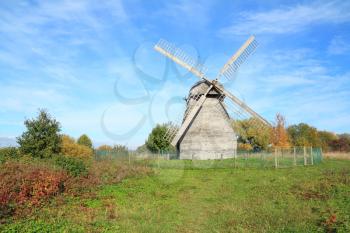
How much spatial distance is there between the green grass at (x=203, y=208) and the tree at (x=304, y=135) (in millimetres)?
66609

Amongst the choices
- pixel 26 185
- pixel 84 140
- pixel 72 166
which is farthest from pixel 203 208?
pixel 84 140

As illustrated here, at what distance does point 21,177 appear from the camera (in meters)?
16.6

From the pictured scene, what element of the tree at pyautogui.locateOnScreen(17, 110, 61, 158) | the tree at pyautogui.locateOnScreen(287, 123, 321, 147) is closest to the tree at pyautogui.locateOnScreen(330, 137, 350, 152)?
the tree at pyautogui.locateOnScreen(287, 123, 321, 147)

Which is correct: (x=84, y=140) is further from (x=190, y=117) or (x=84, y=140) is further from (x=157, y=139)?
(x=190, y=117)

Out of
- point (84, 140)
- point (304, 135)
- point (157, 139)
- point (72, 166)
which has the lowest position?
point (72, 166)

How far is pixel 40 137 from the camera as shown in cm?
3522

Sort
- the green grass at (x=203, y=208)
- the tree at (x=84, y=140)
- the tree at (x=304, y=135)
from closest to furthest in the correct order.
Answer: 1. the green grass at (x=203, y=208)
2. the tree at (x=304, y=135)
3. the tree at (x=84, y=140)

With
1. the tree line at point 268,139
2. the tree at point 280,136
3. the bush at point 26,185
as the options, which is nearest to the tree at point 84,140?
the tree line at point 268,139

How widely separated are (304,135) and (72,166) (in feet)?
282

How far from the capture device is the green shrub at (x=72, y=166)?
70.9ft

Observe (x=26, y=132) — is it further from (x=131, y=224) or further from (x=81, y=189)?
(x=131, y=224)

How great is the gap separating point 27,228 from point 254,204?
9.49 meters

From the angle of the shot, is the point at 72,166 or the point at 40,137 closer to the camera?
the point at 72,166

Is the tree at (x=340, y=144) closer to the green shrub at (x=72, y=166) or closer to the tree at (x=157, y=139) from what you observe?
the tree at (x=157, y=139)
